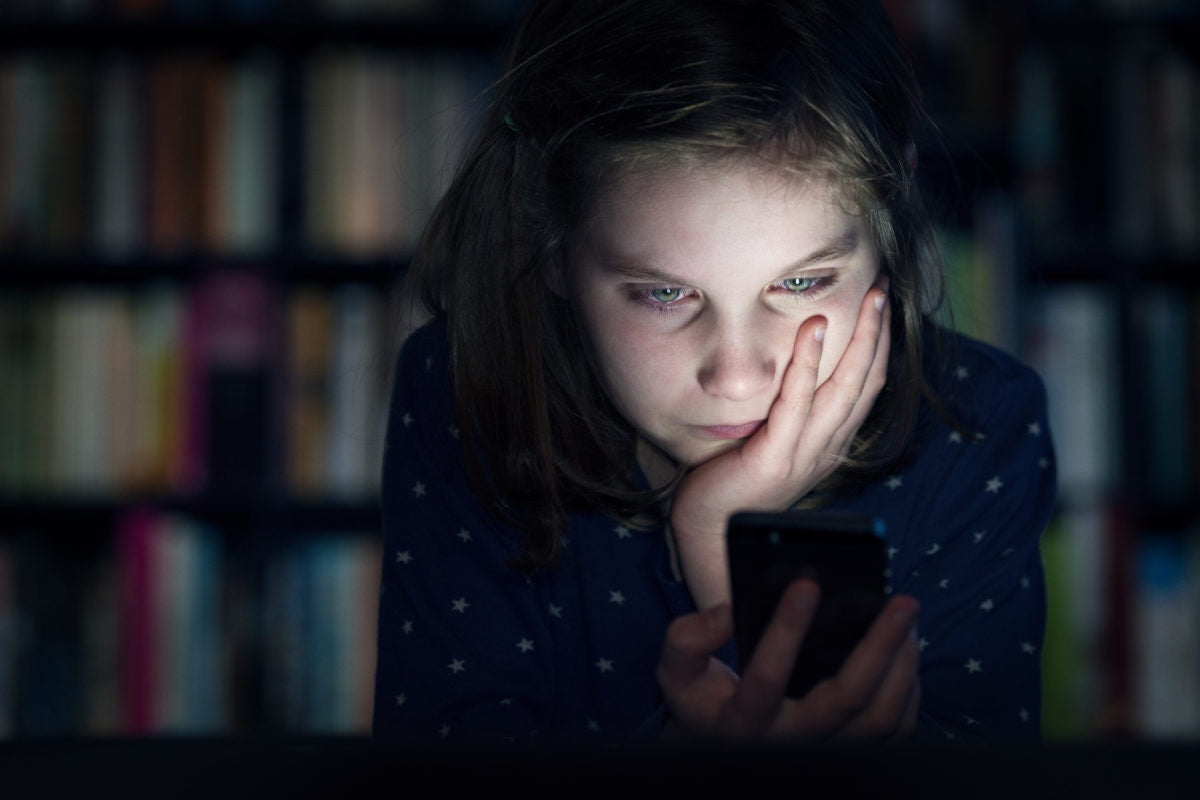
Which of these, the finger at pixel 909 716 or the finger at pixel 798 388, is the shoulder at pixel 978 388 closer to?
the finger at pixel 798 388

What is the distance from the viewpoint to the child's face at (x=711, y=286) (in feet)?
2.43

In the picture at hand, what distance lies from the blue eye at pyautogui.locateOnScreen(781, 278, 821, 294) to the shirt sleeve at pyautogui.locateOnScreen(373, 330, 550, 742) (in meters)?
0.30

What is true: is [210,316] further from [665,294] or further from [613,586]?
[665,294]

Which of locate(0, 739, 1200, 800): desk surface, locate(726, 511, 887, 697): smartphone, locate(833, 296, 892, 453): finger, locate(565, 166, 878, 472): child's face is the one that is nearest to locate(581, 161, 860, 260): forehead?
locate(565, 166, 878, 472): child's face

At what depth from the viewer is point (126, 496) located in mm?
1722

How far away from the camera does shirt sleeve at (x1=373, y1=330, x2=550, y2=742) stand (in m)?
0.83

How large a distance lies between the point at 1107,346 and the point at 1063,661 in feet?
1.52

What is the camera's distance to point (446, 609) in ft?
2.82

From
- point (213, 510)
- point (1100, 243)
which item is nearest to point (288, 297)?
point (213, 510)

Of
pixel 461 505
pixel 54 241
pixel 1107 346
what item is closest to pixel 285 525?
pixel 54 241

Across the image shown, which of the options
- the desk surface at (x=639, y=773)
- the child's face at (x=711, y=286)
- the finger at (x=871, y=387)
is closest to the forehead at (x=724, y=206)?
the child's face at (x=711, y=286)

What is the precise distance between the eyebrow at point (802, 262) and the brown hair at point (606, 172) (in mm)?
39

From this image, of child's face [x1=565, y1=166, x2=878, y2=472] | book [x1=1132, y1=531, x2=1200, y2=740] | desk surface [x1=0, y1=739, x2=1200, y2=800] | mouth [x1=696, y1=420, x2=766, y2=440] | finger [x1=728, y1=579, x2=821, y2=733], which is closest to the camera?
desk surface [x1=0, y1=739, x2=1200, y2=800]

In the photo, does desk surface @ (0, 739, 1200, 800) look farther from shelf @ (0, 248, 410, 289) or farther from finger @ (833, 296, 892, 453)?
shelf @ (0, 248, 410, 289)
